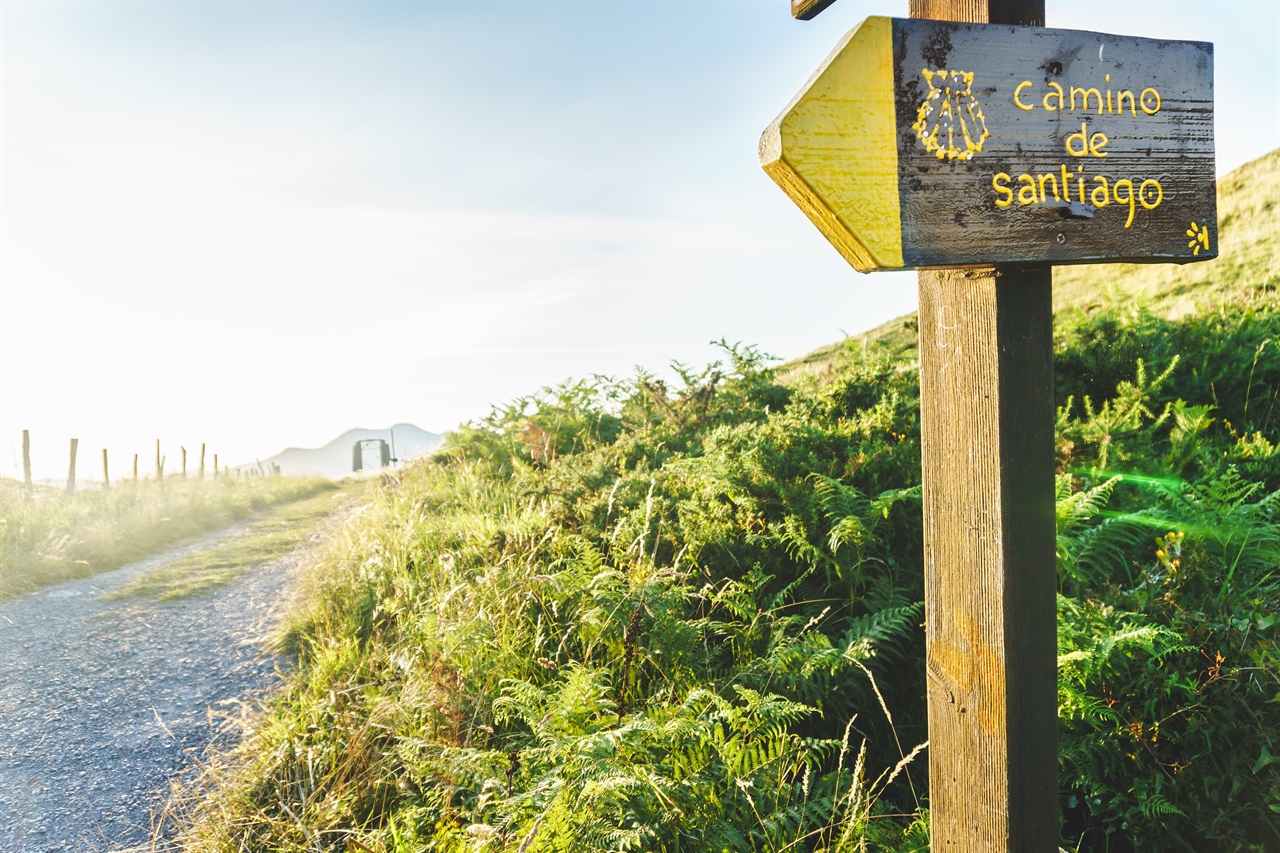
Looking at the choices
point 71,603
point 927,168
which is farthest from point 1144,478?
point 71,603

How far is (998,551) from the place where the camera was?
1730 mm

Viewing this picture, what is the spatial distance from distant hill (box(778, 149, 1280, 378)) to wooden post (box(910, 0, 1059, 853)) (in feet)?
15.2

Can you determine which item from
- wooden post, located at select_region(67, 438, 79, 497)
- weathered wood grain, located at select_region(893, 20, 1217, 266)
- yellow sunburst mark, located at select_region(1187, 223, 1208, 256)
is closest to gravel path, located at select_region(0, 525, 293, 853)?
weathered wood grain, located at select_region(893, 20, 1217, 266)

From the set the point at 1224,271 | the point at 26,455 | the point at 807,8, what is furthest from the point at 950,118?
the point at 26,455

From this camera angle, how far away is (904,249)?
5.14 feet

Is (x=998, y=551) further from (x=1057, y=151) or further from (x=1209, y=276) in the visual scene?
(x=1209, y=276)

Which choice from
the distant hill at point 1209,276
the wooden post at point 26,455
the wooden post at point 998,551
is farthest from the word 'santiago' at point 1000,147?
the wooden post at point 26,455

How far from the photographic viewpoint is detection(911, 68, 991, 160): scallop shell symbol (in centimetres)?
160

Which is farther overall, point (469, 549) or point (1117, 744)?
point (469, 549)

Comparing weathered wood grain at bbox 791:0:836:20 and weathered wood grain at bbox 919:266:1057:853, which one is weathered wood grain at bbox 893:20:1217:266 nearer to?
weathered wood grain at bbox 919:266:1057:853

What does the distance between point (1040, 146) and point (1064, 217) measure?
18 centimetres

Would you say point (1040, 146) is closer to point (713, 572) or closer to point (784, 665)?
point (784, 665)

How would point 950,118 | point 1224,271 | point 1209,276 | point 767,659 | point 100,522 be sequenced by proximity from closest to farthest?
point 950,118 < point 767,659 < point 100,522 < point 1209,276 < point 1224,271

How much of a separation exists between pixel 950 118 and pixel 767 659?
6.87ft
